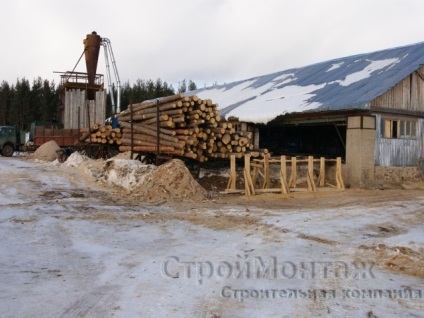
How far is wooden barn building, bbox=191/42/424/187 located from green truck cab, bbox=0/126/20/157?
16283 millimetres

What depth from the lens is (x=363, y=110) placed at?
55.2 feet

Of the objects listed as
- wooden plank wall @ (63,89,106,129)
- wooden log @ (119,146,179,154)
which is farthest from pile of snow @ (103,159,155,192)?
wooden plank wall @ (63,89,106,129)

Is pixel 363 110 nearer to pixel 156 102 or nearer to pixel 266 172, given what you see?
pixel 266 172

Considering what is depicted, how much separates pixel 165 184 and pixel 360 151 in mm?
8141

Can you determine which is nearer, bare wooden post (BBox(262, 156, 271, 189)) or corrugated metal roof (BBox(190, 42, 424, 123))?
bare wooden post (BBox(262, 156, 271, 189))

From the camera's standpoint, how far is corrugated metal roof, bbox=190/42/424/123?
17969 millimetres

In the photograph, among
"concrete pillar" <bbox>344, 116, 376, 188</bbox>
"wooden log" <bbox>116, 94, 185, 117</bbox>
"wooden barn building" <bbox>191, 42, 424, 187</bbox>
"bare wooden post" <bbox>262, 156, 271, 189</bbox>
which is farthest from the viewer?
"wooden barn building" <bbox>191, 42, 424, 187</bbox>

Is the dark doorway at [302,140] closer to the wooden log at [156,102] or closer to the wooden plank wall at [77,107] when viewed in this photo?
the wooden log at [156,102]

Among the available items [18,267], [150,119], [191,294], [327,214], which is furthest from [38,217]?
[150,119]

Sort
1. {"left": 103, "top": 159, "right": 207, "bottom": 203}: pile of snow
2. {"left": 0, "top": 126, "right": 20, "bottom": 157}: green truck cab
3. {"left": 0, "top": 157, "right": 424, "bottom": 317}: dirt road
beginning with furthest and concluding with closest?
{"left": 0, "top": 126, "right": 20, "bottom": 157}: green truck cab → {"left": 103, "top": 159, "right": 207, "bottom": 203}: pile of snow → {"left": 0, "top": 157, "right": 424, "bottom": 317}: dirt road

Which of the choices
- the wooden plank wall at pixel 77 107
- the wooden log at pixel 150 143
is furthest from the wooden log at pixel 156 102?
the wooden plank wall at pixel 77 107

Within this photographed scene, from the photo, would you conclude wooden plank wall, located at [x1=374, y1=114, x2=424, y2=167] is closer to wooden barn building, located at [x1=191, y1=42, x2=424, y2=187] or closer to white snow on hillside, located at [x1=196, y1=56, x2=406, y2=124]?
wooden barn building, located at [x1=191, y1=42, x2=424, y2=187]

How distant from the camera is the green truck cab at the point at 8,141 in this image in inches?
1214

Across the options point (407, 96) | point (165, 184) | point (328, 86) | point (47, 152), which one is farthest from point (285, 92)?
point (47, 152)
